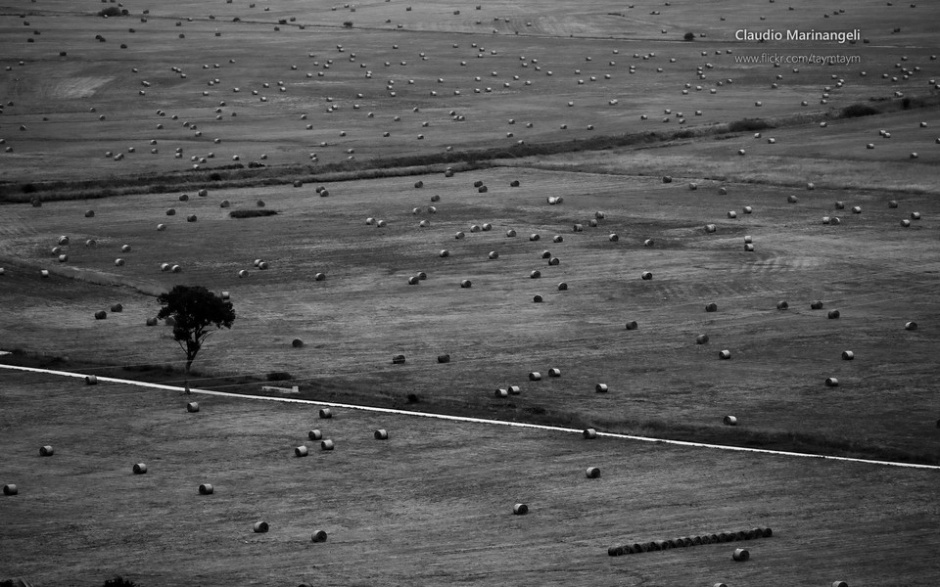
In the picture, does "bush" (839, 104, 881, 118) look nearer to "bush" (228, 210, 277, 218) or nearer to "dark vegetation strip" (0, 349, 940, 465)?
"bush" (228, 210, 277, 218)

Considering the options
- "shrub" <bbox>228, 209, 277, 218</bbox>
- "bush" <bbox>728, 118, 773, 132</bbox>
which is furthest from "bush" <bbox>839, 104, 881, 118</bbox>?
"shrub" <bbox>228, 209, 277, 218</bbox>

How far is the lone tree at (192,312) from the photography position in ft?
181

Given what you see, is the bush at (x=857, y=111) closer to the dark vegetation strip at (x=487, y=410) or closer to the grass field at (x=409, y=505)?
the dark vegetation strip at (x=487, y=410)

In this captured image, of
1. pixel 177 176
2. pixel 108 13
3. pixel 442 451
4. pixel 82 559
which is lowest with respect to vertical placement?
pixel 82 559

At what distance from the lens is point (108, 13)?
529ft

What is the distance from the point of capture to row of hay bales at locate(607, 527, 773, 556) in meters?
39.2

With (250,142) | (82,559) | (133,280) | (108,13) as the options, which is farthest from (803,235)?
(108,13)

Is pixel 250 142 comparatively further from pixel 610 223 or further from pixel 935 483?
pixel 935 483

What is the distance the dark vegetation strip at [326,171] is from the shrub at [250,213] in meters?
7.64

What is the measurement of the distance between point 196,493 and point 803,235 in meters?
42.9

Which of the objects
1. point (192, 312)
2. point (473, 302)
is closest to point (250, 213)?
point (473, 302)

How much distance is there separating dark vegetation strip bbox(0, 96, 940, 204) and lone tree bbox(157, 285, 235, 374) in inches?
1354

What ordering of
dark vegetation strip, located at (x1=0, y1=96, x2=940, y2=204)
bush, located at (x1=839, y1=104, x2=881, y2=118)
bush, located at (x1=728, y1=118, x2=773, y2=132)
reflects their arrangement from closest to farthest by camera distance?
dark vegetation strip, located at (x1=0, y1=96, x2=940, y2=204) → bush, located at (x1=728, y1=118, x2=773, y2=132) → bush, located at (x1=839, y1=104, x2=881, y2=118)

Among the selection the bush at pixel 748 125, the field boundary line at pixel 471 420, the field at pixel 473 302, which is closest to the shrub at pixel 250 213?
the field at pixel 473 302
